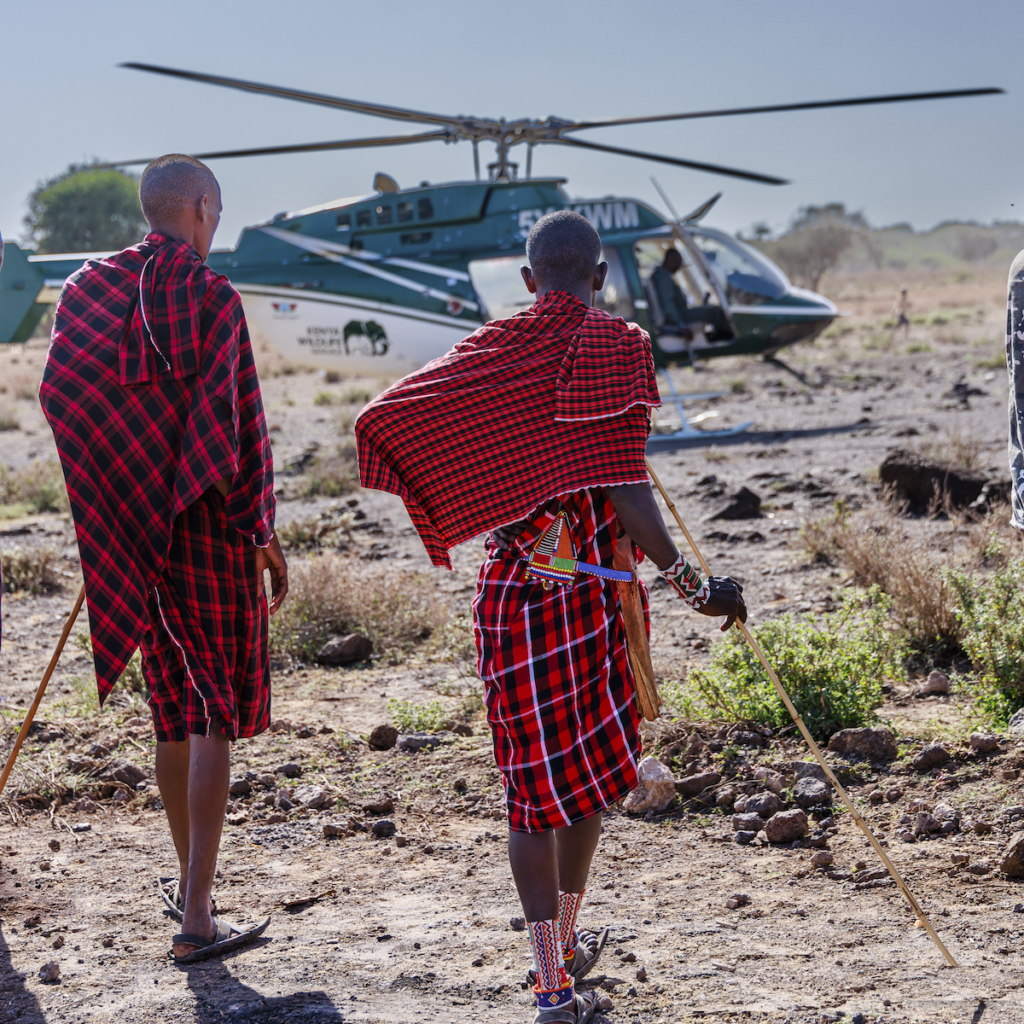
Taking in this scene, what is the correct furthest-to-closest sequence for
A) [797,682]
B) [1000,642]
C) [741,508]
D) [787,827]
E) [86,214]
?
[86,214], [741,508], [797,682], [1000,642], [787,827]

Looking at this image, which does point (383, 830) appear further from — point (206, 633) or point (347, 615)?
point (347, 615)

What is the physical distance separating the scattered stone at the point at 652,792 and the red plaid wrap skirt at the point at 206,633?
1392mm

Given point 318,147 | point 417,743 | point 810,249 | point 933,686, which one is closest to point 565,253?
point 417,743

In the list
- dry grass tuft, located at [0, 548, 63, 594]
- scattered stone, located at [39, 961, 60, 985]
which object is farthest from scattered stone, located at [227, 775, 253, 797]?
dry grass tuft, located at [0, 548, 63, 594]

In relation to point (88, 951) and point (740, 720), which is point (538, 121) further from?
point (88, 951)

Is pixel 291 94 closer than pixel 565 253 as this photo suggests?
No

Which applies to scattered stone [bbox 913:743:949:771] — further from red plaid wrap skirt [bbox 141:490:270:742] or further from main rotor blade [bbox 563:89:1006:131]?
main rotor blade [bbox 563:89:1006:131]

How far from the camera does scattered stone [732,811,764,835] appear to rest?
334 cm

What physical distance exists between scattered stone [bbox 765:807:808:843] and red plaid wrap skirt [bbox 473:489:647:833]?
1.07 metres

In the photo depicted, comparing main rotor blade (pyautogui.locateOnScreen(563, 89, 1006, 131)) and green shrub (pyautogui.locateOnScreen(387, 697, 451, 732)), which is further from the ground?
main rotor blade (pyautogui.locateOnScreen(563, 89, 1006, 131))

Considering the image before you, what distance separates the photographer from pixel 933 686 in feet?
14.2

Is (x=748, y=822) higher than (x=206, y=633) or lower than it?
lower

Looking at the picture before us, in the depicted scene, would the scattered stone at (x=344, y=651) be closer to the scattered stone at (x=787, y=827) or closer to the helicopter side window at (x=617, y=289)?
the scattered stone at (x=787, y=827)

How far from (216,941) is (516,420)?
1619 mm
